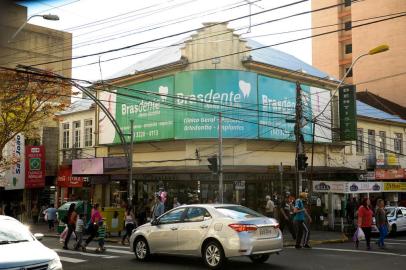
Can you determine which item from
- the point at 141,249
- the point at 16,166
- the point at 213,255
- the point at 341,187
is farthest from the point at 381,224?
the point at 16,166

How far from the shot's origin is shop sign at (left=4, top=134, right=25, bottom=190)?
32.7 metres

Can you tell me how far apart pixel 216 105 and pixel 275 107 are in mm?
3807

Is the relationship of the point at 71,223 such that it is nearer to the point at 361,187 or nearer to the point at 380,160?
the point at 361,187

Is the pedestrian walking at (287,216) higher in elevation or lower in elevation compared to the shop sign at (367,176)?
lower

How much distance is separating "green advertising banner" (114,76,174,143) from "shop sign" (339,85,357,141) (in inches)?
425

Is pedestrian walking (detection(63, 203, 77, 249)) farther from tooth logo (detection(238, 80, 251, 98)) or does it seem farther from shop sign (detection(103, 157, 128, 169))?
tooth logo (detection(238, 80, 251, 98))

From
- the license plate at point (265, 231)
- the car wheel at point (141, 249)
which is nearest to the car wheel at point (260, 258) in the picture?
the license plate at point (265, 231)

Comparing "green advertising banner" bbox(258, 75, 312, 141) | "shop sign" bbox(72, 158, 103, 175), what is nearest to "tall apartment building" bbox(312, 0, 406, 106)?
"green advertising banner" bbox(258, 75, 312, 141)

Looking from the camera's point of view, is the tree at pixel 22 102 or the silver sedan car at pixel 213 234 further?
the tree at pixel 22 102

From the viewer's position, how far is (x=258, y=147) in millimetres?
28297

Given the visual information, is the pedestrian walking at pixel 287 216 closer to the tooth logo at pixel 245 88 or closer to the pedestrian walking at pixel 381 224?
the pedestrian walking at pixel 381 224

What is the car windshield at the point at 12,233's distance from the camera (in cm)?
870

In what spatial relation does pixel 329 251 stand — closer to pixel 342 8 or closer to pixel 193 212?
pixel 193 212

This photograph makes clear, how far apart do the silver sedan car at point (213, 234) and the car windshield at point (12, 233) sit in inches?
164
